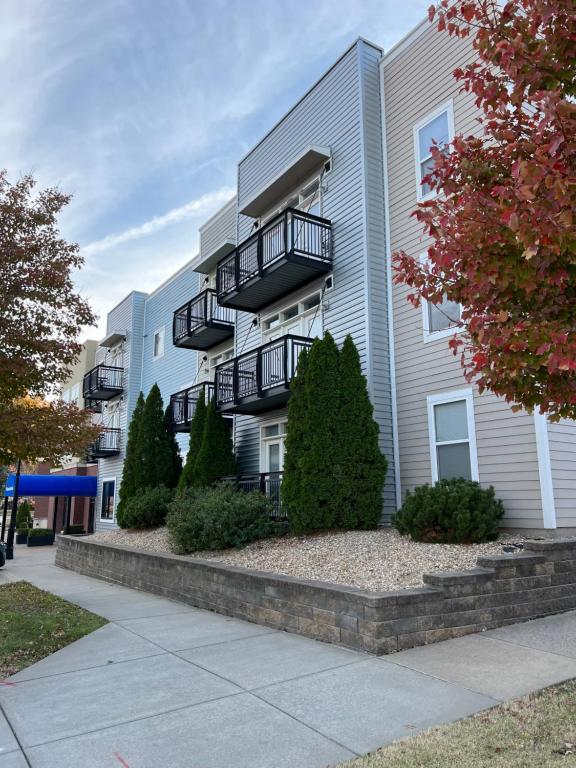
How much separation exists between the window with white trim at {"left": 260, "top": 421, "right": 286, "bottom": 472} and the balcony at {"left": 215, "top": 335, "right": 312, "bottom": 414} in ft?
1.72

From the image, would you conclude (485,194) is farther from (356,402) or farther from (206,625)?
(356,402)

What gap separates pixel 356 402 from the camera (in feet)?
38.2

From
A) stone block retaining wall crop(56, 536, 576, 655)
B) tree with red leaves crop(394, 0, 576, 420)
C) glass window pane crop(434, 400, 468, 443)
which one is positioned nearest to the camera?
tree with red leaves crop(394, 0, 576, 420)

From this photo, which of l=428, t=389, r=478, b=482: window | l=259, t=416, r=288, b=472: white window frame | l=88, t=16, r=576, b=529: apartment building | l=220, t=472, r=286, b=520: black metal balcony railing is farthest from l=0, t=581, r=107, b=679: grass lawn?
l=428, t=389, r=478, b=482: window

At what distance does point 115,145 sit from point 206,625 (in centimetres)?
1058

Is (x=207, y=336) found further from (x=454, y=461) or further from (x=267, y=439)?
(x=454, y=461)

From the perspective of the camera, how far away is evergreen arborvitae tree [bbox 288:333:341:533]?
36.5 ft

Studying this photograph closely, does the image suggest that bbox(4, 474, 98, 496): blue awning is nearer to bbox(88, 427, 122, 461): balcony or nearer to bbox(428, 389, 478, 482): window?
bbox(88, 427, 122, 461): balcony

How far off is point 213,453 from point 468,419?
704cm

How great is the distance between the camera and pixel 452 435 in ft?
36.6

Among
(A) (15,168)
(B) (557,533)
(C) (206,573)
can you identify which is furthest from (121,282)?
(B) (557,533)

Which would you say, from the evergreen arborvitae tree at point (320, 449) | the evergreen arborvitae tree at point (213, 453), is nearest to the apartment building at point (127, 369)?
the evergreen arborvitae tree at point (213, 453)

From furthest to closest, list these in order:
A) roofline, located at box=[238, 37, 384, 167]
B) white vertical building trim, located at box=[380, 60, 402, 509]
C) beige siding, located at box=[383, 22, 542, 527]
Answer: roofline, located at box=[238, 37, 384, 167], white vertical building trim, located at box=[380, 60, 402, 509], beige siding, located at box=[383, 22, 542, 527]

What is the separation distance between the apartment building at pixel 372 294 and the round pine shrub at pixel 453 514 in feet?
2.55
